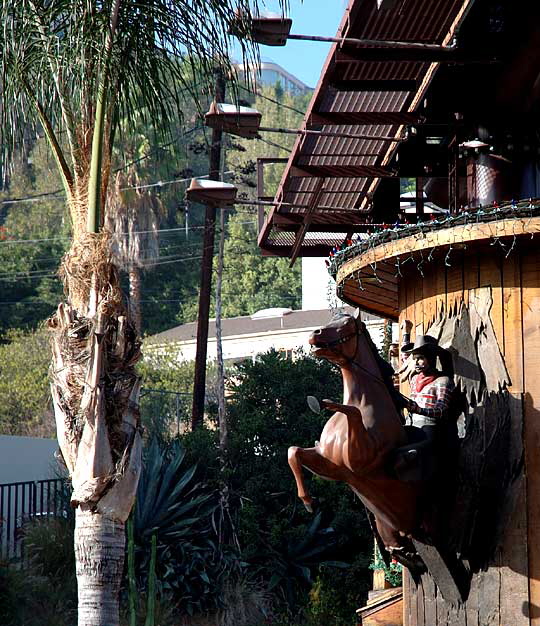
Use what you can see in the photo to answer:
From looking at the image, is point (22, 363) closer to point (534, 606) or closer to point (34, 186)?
point (34, 186)

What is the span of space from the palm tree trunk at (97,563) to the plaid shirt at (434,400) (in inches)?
133

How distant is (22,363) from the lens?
3972cm

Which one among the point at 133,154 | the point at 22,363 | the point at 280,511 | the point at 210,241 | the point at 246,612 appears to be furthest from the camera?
the point at 22,363

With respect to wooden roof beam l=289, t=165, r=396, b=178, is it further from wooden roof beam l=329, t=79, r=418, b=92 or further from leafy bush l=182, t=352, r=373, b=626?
leafy bush l=182, t=352, r=373, b=626

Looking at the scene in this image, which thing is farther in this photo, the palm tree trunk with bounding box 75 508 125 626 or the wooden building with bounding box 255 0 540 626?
the palm tree trunk with bounding box 75 508 125 626

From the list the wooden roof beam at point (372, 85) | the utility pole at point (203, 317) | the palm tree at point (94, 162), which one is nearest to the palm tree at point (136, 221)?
the utility pole at point (203, 317)

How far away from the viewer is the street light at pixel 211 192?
12.5m

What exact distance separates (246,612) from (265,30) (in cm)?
1178

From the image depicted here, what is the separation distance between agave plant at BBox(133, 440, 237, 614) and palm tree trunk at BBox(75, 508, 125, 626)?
7818 mm

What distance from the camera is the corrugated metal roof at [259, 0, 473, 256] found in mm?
9164

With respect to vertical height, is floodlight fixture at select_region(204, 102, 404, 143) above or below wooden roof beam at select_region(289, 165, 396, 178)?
above

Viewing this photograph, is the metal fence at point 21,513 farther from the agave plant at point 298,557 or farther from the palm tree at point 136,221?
the palm tree at point 136,221

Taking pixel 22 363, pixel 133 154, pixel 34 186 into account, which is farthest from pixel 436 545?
pixel 34 186

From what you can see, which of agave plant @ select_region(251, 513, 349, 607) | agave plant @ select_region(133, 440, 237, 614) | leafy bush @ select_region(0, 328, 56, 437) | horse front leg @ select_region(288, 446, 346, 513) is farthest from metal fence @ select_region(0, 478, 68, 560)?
leafy bush @ select_region(0, 328, 56, 437)
